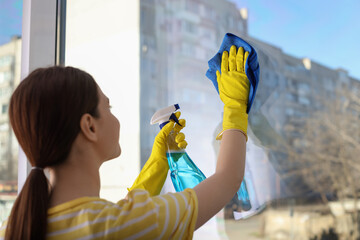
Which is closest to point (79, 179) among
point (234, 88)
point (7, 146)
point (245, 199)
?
point (234, 88)

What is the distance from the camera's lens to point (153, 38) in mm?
1679

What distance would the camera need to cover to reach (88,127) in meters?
0.65

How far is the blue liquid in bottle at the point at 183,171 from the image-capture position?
2.76ft

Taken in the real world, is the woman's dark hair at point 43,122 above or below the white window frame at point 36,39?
below

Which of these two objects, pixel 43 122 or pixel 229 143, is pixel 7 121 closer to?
pixel 43 122

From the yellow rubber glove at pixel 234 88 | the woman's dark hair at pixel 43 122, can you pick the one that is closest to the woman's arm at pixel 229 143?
the yellow rubber glove at pixel 234 88

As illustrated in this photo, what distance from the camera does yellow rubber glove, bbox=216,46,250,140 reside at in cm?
72

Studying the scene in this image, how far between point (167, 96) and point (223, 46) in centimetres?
82

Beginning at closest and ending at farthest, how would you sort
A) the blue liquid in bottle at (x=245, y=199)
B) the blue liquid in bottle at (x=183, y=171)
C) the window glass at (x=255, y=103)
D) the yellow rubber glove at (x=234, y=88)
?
the yellow rubber glove at (x=234, y=88) < the blue liquid in bottle at (x=183, y=171) < the blue liquid in bottle at (x=245, y=199) < the window glass at (x=255, y=103)

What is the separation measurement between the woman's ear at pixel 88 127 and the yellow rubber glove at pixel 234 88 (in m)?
0.26

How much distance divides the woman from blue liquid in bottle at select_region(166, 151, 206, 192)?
Answer: 17cm

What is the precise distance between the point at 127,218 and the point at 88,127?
18 cm

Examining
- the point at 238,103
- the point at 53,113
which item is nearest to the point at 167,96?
the point at 238,103

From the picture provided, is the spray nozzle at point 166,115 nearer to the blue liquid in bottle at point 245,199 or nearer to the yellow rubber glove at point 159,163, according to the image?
the yellow rubber glove at point 159,163
